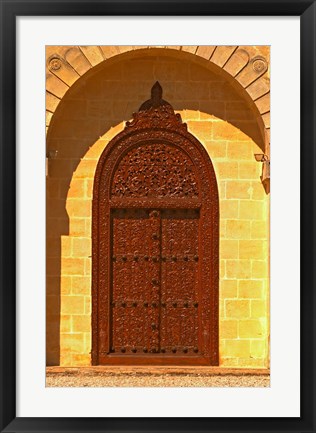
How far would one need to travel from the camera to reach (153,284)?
345 inches

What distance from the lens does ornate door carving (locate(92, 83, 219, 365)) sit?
28.7ft

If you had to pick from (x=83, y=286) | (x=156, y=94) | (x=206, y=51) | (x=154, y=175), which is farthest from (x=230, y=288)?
(x=206, y=51)

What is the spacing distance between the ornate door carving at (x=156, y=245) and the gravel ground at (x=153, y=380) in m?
0.38

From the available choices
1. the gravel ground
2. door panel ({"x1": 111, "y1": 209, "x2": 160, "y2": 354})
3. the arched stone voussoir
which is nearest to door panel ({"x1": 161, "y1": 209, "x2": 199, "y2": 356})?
door panel ({"x1": 111, "y1": 209, "x2": 160, "y2": 354})

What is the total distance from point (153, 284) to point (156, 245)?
16.2 inches

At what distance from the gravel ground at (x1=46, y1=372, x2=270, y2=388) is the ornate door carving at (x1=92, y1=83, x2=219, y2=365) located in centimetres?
38

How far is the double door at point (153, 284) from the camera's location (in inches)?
345

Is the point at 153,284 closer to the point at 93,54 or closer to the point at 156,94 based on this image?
the point at 156,94

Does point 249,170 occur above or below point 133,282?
above

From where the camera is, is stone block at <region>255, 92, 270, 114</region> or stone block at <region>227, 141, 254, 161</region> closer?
stone block at <region>255, 92, 270, 114</region>

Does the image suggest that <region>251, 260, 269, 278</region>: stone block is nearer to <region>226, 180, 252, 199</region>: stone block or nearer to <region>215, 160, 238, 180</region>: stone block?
<region>226, 180, 252, 199</region>: stone block

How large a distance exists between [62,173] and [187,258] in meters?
1.59

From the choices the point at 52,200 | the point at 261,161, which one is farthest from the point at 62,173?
the point at 261,161

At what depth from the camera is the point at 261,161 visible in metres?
8.72
